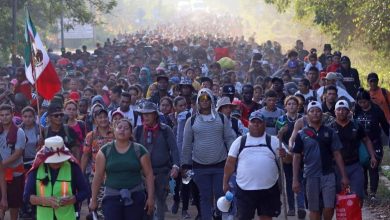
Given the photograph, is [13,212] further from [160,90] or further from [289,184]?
[160,90]

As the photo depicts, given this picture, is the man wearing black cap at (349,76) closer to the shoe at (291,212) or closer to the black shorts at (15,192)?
the shoe at (291,212)

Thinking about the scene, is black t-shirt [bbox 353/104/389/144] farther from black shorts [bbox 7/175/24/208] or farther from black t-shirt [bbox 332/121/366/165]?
black shorts [bbox 7/175/24/208]

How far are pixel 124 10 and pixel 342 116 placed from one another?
312 feet

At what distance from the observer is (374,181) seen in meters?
13.4

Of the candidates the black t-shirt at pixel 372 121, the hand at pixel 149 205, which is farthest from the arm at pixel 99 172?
the black t-shirt at pixel 372 121

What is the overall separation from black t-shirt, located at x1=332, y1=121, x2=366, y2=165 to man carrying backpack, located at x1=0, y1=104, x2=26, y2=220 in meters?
3.72

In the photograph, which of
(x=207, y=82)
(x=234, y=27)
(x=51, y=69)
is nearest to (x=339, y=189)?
(x=51, y=69)

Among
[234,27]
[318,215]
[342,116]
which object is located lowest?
[318,215]

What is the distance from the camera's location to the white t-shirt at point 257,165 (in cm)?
987

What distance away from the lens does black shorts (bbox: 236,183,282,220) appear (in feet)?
32.7

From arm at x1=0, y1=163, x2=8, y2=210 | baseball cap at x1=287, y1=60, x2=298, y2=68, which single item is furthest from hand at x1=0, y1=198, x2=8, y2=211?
baseball cap at x1=287, y1=60, x2=298, y2=68

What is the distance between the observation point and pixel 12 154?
36.1 feet

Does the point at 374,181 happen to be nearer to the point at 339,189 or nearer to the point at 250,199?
the point at 339,189

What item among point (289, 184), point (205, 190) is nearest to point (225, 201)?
point (205, 190)
